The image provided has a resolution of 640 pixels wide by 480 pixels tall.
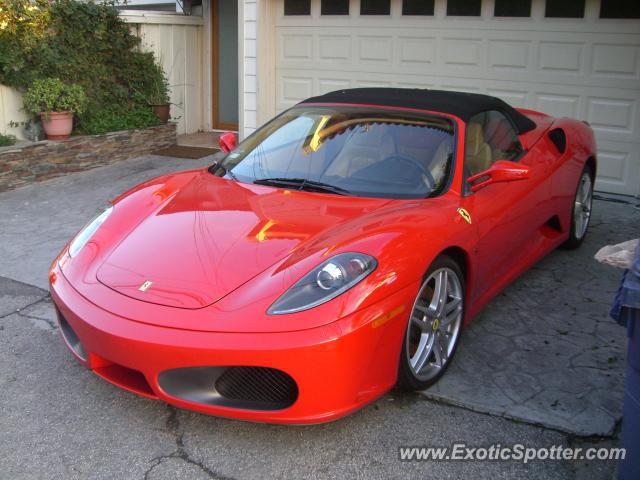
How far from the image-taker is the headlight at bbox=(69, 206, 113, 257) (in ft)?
11.9

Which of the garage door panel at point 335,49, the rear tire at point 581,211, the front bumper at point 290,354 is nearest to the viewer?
the front bumper at point 290,354

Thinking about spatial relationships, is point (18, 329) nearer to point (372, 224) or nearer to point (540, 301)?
point (372, 224)

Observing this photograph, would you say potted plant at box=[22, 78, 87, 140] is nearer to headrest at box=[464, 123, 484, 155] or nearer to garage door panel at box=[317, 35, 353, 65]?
garage door panel at box=[317, 35, 353, 65]

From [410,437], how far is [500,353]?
40.7 inches

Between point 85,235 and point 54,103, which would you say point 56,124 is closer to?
point 54,103

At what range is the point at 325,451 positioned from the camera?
301cm

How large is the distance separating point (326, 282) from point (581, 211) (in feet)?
11.5

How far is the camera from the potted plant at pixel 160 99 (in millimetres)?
10008

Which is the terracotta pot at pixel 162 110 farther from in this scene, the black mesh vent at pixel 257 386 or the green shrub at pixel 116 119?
the black mesh vent at pixel 257 386

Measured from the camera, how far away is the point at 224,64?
11.1m

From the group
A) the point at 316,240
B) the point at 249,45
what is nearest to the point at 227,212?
the point at 316,240

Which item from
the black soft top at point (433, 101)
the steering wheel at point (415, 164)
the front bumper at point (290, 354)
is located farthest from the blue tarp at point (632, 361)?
the black soft top at point (433, 101)

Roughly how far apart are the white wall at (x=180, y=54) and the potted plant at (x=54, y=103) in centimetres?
194

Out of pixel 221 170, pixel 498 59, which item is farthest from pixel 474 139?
pixel 498 59
